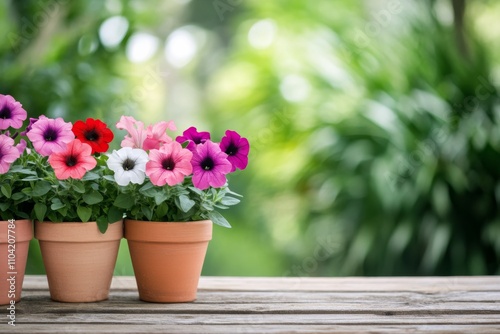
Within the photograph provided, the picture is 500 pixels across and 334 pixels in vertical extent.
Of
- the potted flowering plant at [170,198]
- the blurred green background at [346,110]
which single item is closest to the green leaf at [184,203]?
the potted flowering plant at [170,198]

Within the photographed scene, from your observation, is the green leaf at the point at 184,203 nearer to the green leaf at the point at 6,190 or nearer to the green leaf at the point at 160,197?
the green leaf at the point at 160,197

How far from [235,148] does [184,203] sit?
0.15 m

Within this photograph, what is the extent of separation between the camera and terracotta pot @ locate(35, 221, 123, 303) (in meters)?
1.27

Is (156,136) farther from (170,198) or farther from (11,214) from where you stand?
(11,214)

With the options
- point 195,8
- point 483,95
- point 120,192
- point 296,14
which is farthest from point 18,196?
point 195,8

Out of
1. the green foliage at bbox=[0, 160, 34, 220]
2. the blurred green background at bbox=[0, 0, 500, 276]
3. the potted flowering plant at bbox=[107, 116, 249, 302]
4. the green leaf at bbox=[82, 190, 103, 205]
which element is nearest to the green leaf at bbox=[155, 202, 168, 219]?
the potted flowering plant at bbox=[107, 116, 249, 302]

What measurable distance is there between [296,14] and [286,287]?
10.1 ft

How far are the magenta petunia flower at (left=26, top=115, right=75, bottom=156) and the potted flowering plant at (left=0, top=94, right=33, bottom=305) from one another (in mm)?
41

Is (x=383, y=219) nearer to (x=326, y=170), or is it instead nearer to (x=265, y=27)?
(x=326, y=170)

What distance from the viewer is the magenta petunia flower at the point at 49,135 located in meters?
1.22

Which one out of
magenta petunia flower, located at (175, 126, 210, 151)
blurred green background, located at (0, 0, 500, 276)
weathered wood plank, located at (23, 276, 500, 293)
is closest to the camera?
magenta petunia flower, located at (175, 126, 210, 151)

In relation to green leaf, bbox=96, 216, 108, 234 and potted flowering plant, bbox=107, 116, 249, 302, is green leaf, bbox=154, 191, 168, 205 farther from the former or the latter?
green leaf, bbox=96, 216, 108, 234

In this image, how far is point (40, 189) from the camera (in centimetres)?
124

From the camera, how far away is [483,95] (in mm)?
3373
